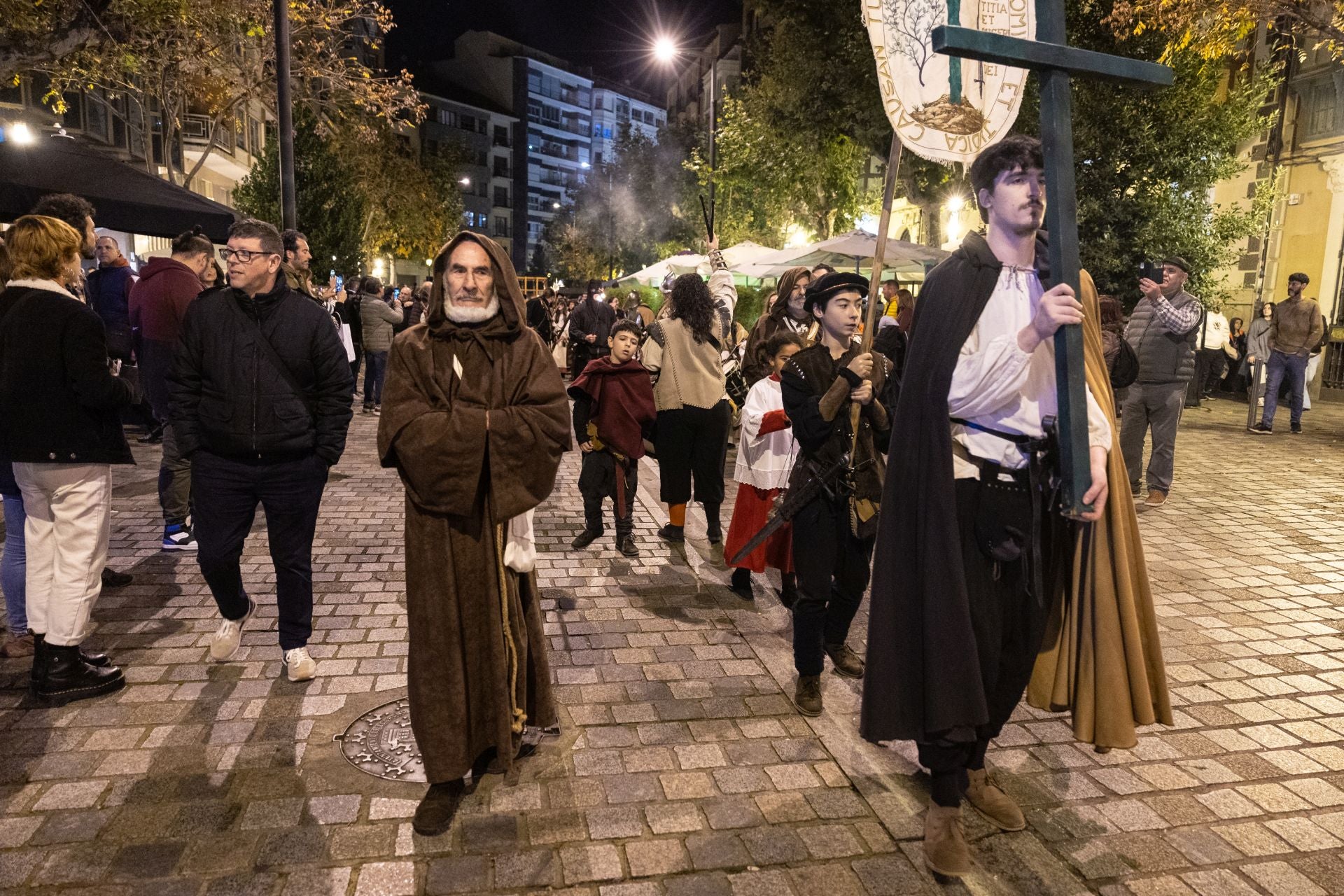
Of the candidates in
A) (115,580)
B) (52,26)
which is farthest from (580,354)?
(115,580)

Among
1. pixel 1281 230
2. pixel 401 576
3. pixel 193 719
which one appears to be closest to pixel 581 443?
pixel 401 576

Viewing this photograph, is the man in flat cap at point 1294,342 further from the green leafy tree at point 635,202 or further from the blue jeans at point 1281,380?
the green leafy tree at point 635,202

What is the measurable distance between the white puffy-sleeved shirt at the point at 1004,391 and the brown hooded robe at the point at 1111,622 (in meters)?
0.14

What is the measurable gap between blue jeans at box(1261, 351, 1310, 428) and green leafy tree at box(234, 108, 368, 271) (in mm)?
20116

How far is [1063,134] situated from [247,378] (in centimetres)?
348

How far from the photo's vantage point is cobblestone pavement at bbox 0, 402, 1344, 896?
2988 millimetres

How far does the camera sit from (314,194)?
958 inches

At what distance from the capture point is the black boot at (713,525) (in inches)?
270

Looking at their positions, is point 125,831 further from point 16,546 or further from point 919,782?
point 919,782

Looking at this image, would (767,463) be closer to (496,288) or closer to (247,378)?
(496,288)

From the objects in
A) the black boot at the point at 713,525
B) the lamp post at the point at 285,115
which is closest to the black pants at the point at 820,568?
the black boot at the point at 713,525

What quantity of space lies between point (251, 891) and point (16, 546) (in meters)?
2.76

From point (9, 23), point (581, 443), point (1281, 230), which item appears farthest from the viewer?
point (1281, 230)

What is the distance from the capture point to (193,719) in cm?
397
